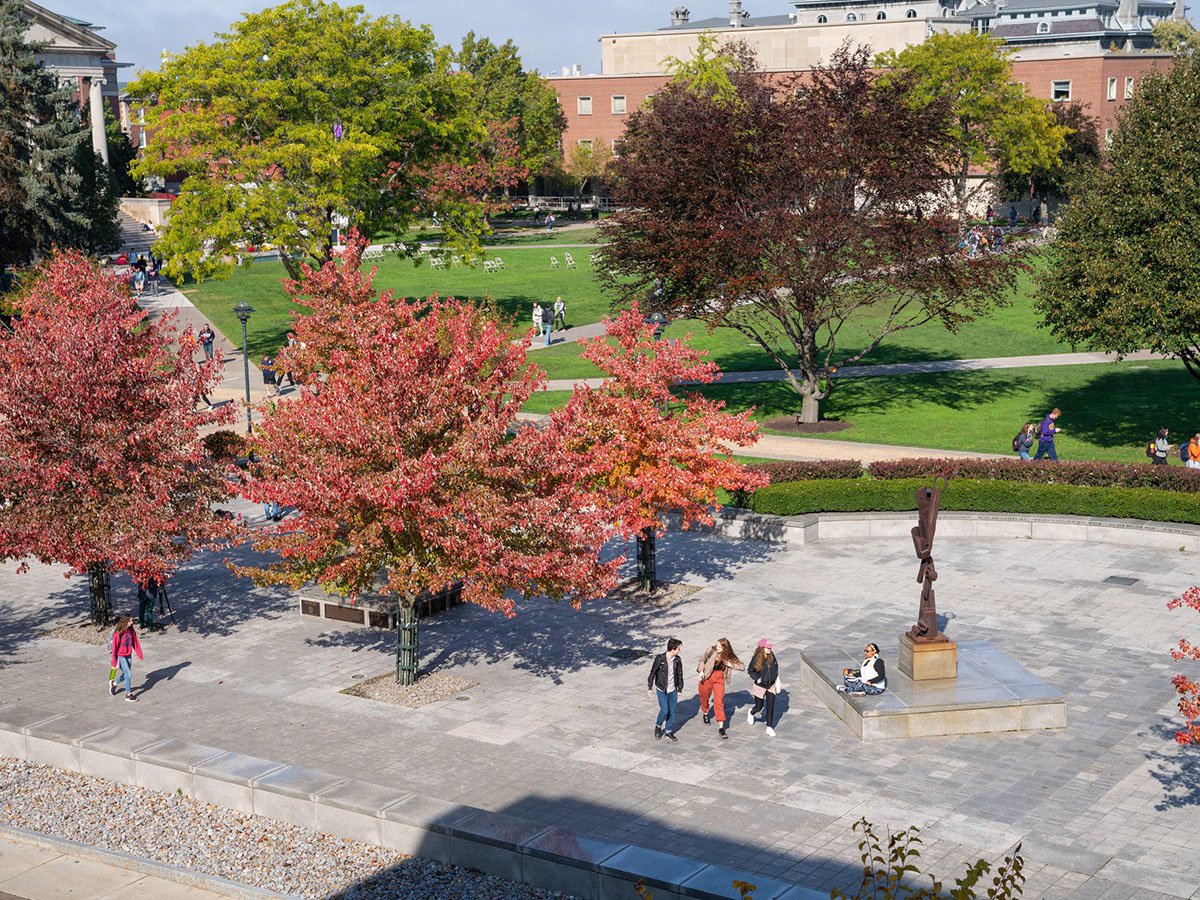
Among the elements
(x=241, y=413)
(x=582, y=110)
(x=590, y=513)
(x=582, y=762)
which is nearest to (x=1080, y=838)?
(x=582, y=762)

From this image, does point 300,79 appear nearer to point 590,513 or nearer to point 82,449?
point 82,449

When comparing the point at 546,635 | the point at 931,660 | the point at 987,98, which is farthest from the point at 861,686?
the point at 987,98

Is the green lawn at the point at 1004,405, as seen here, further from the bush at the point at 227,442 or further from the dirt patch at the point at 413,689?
the dirt patch at the point at 413,689

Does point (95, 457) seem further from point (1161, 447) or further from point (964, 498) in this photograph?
point (1161, 447)

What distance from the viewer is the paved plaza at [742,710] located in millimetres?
15648

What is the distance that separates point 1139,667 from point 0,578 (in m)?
20.3

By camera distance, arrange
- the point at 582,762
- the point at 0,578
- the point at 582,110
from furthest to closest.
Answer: the point at 582,110
the point at 0,578
the point at 582,762

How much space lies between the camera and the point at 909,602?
79.0 feet

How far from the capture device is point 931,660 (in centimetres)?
1922

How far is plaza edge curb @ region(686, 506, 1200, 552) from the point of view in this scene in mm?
27953

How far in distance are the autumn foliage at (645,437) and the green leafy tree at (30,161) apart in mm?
35219

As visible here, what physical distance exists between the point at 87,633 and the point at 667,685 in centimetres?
1081

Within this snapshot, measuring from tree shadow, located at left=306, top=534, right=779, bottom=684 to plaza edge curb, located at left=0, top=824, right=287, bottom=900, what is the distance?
6686 mm

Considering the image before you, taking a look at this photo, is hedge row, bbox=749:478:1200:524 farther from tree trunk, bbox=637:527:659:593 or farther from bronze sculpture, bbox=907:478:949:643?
bronze sculpture, bbox=907:478:949:643
